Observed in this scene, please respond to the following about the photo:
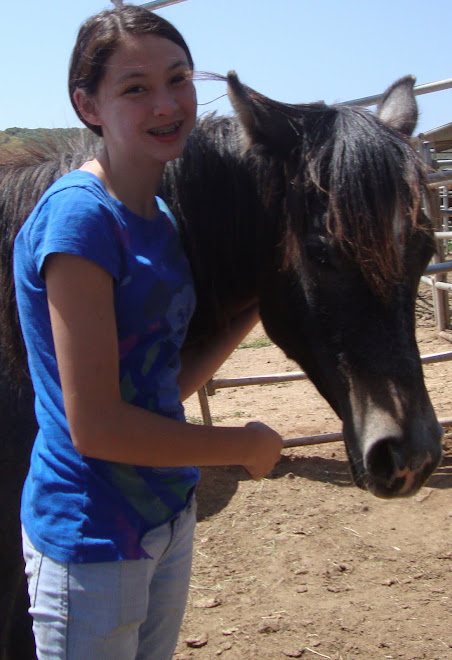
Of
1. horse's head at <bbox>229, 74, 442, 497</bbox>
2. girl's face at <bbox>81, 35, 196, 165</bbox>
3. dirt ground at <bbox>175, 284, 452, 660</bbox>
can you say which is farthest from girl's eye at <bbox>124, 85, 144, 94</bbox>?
dirt ground at <bbox>175, 284, 452, 660</bbox>

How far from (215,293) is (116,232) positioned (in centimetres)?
71

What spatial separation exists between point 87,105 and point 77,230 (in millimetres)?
390

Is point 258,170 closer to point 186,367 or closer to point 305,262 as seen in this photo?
point 305,262

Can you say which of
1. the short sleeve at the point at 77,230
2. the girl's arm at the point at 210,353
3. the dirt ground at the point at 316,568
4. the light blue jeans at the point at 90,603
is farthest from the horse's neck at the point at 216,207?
the dirt ground at the point at 316,568

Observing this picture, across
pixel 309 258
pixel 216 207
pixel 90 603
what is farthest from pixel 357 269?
pixel 90 603

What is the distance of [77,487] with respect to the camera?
4.13ft

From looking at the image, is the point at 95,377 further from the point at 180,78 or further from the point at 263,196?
the point at 263,196

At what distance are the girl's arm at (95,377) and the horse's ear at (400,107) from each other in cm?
119

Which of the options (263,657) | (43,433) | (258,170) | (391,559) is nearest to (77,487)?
(43,433)

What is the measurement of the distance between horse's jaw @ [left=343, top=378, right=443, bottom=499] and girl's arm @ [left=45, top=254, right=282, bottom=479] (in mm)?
508

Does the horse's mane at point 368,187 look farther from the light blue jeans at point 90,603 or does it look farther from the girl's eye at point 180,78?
the light blue jeans at point 90,603

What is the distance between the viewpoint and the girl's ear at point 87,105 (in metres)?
1.37

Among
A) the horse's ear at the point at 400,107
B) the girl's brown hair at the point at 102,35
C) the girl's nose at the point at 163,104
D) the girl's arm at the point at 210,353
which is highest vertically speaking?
Answer: the girl's brown hair at the point at 102,35

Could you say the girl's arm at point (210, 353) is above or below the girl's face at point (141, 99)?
below
